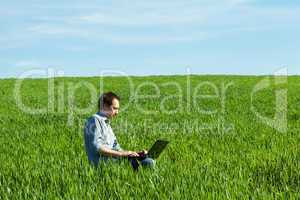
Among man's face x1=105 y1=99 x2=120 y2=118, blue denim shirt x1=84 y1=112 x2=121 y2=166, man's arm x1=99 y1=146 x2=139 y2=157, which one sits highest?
man's face x1=105 y1=99 x2=120 y2=118

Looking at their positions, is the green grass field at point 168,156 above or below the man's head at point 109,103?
below

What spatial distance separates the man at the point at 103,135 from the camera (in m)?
8.41

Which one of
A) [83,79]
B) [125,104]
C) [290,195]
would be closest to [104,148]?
[290,195]

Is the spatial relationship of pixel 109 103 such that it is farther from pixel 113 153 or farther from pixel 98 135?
pixel 113 153

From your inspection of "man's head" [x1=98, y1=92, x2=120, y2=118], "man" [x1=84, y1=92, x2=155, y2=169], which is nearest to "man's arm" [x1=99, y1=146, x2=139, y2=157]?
"man" [x1=84, y1=92, x2=155, y2=169]

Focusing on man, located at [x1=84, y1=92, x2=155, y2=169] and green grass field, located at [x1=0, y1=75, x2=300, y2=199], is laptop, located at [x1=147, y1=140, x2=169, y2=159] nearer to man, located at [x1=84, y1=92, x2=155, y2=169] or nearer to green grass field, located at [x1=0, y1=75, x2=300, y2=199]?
man, located at [x1=84, y1=92, x2=155, y2=169]

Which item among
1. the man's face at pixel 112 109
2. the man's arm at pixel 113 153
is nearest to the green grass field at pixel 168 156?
the man's arm at pixel 113 153

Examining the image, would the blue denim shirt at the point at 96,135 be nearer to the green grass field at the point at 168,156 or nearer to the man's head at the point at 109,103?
the man's head at the point at 109,103

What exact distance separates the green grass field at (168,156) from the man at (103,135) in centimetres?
21

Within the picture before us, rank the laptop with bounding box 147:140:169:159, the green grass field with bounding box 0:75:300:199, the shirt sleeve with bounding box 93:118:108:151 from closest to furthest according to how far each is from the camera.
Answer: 1. the green grass field with bounding box 0:75:300:199
2. the laptop with bounding box 147:140:169:159
3. the shirt sleeve with bounding box 93:118:108:151

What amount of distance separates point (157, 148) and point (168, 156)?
118 inches

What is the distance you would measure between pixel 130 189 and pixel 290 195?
200 cm

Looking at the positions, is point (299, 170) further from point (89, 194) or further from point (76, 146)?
point (76, 146)

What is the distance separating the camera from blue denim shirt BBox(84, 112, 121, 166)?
8.41 metres
